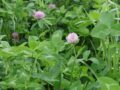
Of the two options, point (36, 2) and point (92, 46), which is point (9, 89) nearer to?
point (92, 46)

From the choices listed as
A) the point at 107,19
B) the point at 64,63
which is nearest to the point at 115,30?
the point at 107,19

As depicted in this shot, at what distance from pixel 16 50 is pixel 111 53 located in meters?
0.38

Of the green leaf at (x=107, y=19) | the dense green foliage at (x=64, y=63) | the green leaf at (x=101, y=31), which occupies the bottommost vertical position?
the dense green foliage at (x=64, y=63)

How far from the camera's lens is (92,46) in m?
1.82

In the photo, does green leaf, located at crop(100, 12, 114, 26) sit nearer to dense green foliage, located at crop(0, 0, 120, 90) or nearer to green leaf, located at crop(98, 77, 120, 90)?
dense green foliage, located at crop(0, 0, 120, 90)

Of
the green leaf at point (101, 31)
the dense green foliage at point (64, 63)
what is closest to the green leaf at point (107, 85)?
the dense green foliage at point (64, 63)

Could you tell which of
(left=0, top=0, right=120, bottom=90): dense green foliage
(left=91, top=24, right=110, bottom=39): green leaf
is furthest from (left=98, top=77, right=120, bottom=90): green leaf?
(left=91, top=24, right=110, bottom=39): green leaf

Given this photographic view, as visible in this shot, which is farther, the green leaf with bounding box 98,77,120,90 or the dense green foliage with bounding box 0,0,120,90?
the dense green foliage with bounding box 0,0,120,90

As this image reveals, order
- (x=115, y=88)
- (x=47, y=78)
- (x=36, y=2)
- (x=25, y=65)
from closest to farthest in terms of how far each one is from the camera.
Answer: (x=115, y=88)
(x=47, y=78)
(x=25, y=65)
(x=36, y=2)

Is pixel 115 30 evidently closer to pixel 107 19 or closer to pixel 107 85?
pixel 107 19

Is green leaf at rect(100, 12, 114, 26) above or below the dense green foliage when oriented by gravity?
above

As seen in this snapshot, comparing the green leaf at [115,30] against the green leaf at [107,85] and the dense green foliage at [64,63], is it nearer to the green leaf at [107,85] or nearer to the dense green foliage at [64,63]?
the dense green foliage at [64,63]

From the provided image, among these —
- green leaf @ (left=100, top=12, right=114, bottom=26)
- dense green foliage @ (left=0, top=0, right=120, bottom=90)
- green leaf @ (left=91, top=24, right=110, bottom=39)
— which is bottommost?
dense green foliage @ (left=0, top=0, right=120, bottom=90)

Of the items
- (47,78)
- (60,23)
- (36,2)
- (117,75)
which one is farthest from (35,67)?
(36,2)
